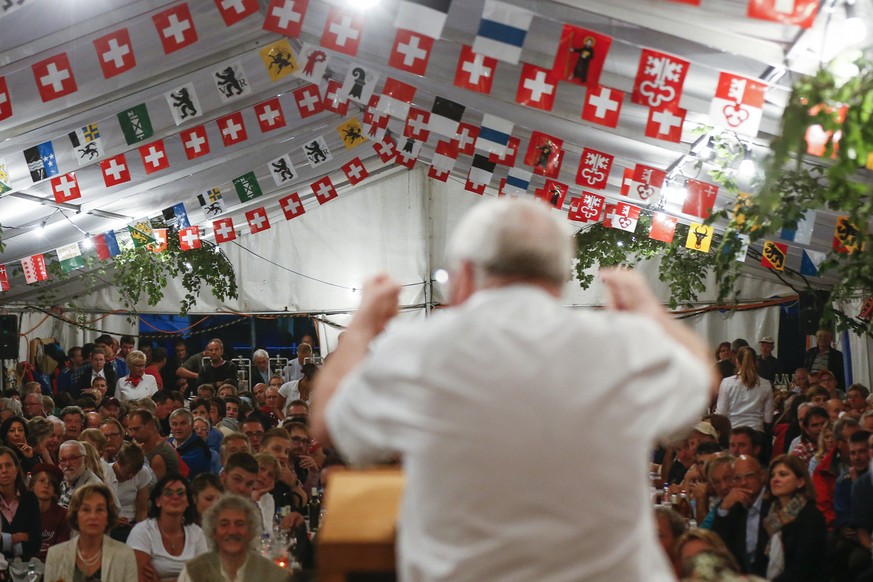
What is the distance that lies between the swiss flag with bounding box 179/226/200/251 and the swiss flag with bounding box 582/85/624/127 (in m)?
7.56

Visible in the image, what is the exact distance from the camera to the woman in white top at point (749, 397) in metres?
9.28

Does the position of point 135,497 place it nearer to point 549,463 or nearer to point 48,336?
point 549,463

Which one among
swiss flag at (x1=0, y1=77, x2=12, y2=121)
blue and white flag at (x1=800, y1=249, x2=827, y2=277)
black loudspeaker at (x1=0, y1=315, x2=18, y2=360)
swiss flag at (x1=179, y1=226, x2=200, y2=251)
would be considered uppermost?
swiss flag at (x1=0, y1=77, x2=12, y2=121)

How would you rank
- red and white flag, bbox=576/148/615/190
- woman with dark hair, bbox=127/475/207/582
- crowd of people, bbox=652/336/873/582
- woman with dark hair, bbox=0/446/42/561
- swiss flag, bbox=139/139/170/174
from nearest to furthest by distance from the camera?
1. crowd of people, bbox=652/336/873/582
2. woman with dark hair, bbox=127/475/207/582
3. woman with dark hair, bbox=0/446/42/561
4. red and white flag, bbox=576/148/615/190
5. swiss flag, bbox=139/139/170/174

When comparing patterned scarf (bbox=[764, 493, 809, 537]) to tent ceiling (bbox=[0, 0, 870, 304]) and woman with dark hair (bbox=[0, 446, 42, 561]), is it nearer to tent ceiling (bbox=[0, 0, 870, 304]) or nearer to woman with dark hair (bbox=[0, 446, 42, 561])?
tent ceiling (bbox=[0, 0, 870, 304])

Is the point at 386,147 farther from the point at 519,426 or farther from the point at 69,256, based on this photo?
the point at 519,426

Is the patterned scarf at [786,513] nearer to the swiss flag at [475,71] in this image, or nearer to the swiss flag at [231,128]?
the swiss flag at [475,71]

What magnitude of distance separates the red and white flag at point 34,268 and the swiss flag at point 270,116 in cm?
425

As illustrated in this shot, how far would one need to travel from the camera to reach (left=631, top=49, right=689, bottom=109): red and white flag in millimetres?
5520

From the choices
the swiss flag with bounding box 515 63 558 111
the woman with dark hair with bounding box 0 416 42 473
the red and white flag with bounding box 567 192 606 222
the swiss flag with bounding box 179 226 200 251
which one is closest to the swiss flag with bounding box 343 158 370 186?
the swiss flag with bounding box 179 226 200 251

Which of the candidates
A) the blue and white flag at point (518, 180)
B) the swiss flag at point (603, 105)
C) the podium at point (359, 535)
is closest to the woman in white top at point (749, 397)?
the blue and white flag at point (518, 180)

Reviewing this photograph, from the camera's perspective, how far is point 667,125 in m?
6.11

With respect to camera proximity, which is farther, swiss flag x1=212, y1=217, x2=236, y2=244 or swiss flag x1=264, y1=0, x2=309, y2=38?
swiss flag x1=212, y1=217, x2=236, y2=244

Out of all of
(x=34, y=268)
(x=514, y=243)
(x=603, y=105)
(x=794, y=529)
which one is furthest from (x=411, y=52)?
(x=34, y=268)
